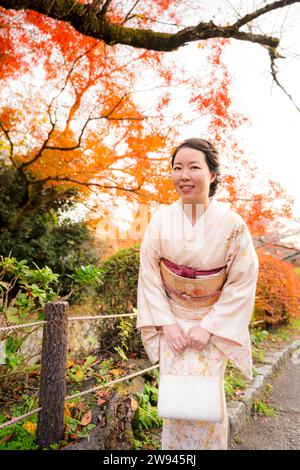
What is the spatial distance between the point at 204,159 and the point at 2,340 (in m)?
→ 1.99

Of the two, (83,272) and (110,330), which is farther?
(110,330)

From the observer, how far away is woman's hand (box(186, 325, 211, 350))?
1.93 metres

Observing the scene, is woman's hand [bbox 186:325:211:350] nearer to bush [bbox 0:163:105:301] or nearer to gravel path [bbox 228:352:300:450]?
gravel path [bbox 228:352:300:450]

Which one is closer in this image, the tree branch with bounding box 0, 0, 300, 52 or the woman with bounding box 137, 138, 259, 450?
the woman with bounding box 137, 138, 259, 450

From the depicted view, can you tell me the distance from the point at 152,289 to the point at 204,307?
0.93 ft

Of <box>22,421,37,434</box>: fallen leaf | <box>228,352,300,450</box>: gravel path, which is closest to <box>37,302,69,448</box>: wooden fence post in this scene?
<box>22,421,37,434</box>: fallen leaf

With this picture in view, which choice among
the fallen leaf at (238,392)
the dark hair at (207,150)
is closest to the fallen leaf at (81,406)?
the fallen leaf at (238,392)

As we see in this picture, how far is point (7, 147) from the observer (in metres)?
8.37

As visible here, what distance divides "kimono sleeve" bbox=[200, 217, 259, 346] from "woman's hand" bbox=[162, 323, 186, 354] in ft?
0.39

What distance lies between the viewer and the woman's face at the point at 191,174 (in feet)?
6.40

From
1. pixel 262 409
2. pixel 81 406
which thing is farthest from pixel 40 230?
pixel 81 406

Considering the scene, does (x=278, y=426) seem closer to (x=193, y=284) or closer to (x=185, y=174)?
(x=193, y=284)
